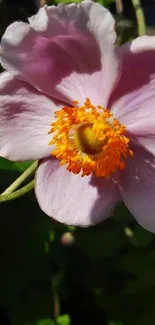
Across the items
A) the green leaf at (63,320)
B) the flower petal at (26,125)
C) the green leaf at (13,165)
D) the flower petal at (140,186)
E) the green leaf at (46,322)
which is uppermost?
the flower petal at (26,125)

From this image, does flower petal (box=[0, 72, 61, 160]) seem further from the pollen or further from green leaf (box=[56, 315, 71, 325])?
green leaf (box=[56, 315, 71, 325])

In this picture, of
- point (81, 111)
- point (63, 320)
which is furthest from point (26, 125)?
point (63, 320)

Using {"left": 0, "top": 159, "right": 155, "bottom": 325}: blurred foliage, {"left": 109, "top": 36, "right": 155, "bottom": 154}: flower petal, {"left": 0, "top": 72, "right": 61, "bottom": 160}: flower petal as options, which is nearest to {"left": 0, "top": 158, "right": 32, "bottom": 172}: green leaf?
{"left": 0, "top": 159, "right": 155, "bottom": 325}: blurred foliage

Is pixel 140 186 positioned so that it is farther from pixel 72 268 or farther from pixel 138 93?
pixel 72 268

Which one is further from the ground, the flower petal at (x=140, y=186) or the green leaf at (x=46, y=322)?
the flower petal at (x=140, y=186)

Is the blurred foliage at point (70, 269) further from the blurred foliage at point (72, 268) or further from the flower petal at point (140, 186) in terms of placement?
the flower petal at point (140, 186)

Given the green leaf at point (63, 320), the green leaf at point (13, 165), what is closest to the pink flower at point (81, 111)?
the green leaf at point (13, 165)

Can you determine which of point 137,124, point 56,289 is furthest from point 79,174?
point 56,289
